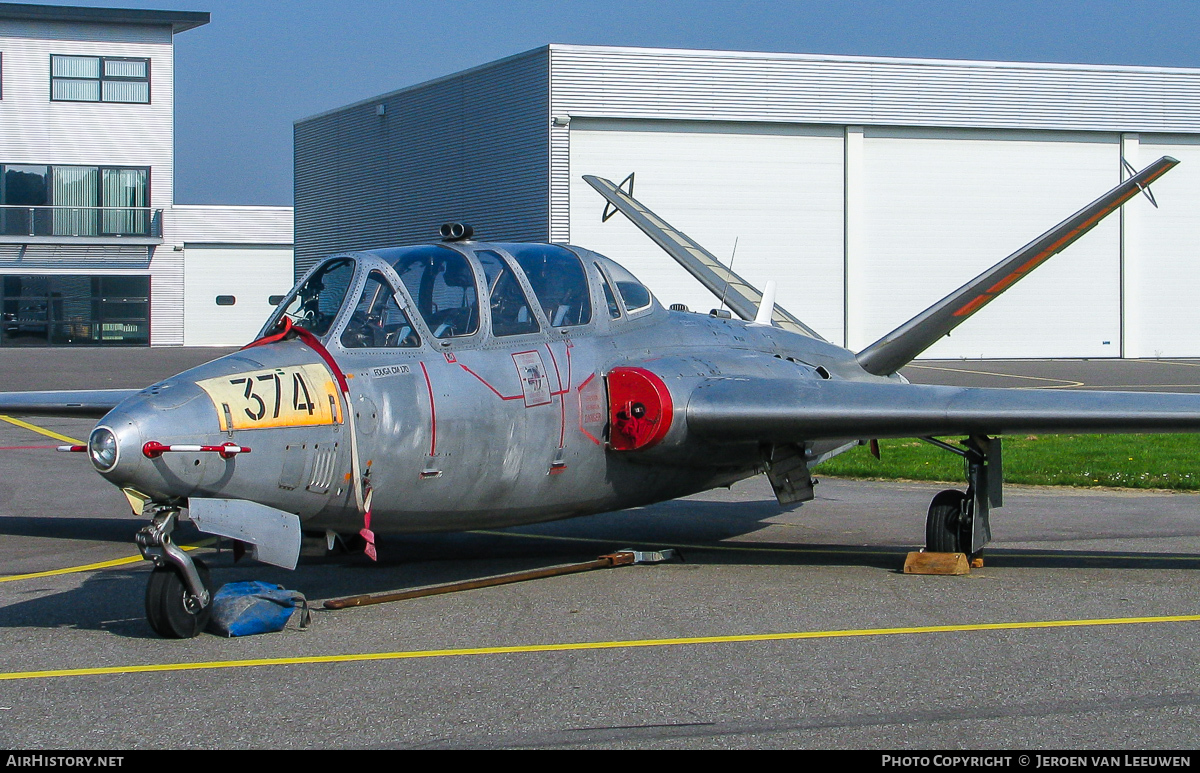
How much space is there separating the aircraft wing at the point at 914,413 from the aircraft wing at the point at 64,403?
6006mm

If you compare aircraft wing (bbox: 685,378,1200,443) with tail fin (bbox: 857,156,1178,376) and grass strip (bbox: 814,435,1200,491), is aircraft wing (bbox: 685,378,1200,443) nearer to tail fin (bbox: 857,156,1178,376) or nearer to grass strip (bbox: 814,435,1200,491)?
tail fin (bbox: 857,156,1178,376)

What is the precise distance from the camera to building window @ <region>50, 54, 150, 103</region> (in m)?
56.6

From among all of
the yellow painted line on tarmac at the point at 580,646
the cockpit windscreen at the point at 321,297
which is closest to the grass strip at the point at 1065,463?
the yellow painted line on tarmac at the point at 580,646

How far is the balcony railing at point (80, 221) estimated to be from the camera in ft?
187

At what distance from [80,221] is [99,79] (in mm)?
6506

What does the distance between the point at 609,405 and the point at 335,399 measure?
2.76m

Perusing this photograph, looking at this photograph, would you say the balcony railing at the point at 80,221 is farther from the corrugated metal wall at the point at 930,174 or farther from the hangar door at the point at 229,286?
the corrugated metal wall at the point at 930,174

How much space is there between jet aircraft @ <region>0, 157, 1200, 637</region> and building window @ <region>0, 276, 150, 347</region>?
50721 mm

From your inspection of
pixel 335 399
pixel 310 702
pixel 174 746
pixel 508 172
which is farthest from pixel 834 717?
pixel 508 172

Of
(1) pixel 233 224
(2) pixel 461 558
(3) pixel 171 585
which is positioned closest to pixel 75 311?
(1) pixel 233 224

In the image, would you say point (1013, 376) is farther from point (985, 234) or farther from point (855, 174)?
point (855, 174)

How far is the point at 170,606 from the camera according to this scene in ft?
25.2

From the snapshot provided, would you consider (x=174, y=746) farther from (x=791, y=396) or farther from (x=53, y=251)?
(x=53, y=251)

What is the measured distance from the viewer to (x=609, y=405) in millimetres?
10141
